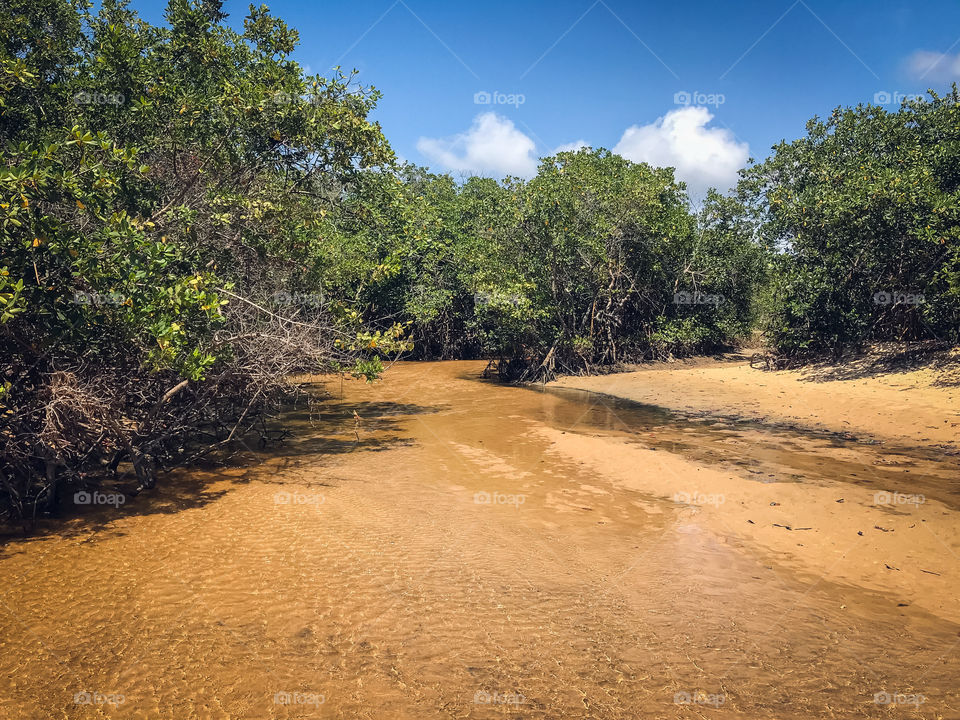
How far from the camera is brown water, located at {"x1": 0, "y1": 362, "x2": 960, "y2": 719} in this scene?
451 centimetres

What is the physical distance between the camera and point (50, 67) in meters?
11.2
